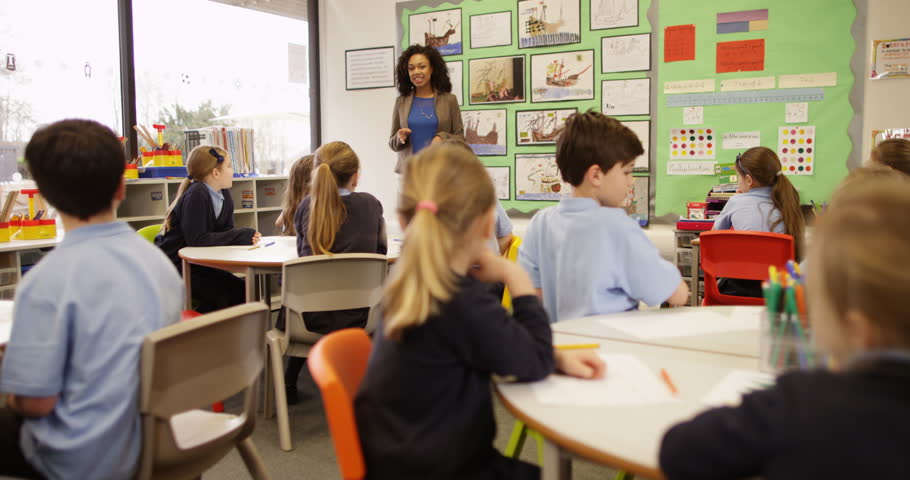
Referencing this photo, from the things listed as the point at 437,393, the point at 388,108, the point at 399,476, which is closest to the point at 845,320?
the point at 437,393

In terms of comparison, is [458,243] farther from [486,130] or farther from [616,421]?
[486,130]

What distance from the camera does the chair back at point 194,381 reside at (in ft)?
4.29

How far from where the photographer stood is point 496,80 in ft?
15.8

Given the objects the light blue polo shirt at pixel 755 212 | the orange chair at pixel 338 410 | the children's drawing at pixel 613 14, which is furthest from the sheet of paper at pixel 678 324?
the children's drawing at pixel 613 14

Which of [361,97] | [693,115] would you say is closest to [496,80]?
[361,97]

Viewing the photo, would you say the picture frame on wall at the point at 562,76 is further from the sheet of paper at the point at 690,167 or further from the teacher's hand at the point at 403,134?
the teacher's hand at the point at 403,134

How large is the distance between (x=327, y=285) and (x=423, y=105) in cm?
213

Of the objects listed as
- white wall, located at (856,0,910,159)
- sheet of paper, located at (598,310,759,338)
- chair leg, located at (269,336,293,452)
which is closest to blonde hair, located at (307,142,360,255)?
chair leg, located at (269,336,293,452)

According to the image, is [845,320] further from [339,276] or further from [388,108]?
[388,108]

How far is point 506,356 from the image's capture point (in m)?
1.08

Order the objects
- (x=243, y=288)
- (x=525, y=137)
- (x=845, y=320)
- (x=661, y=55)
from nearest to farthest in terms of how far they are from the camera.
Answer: (x=845, y=320)
(x=243, y=288)
(x=661, y=55)
(x=525, y=137)

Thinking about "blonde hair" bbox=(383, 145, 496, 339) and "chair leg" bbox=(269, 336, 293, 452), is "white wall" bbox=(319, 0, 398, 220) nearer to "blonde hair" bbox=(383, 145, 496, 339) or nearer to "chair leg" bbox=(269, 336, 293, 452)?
"chair leg" bbox=(269, 336, 293, 452)

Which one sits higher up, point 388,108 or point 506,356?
point 388,108

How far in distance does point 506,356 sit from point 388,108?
4.52 metres
